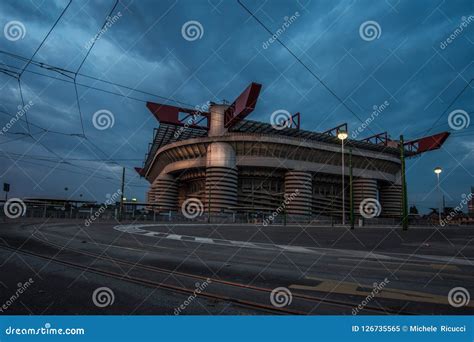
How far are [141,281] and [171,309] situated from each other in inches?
71.4

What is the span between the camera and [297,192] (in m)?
63.1

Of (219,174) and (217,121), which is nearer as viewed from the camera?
(219,174)

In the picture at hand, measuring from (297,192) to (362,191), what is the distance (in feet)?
69.2

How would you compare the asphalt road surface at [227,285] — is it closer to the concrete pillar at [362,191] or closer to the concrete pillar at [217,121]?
the concrete pillar at [217,121]

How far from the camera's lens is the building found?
5956 cm

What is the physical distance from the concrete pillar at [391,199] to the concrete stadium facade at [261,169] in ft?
17.5

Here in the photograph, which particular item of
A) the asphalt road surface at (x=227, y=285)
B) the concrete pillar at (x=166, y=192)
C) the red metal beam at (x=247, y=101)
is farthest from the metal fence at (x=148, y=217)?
the asphalt road surface at (x=227, y=285)

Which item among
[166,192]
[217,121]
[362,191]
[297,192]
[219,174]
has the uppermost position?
[217,121]

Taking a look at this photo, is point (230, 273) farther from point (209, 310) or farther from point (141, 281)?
point (209, 310)

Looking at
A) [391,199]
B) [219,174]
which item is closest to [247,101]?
[219,174]

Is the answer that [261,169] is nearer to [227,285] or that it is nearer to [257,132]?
[257,132]

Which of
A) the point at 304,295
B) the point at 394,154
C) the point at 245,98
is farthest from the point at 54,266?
the point at 394,154

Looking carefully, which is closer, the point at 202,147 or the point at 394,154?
the point at 202,147
